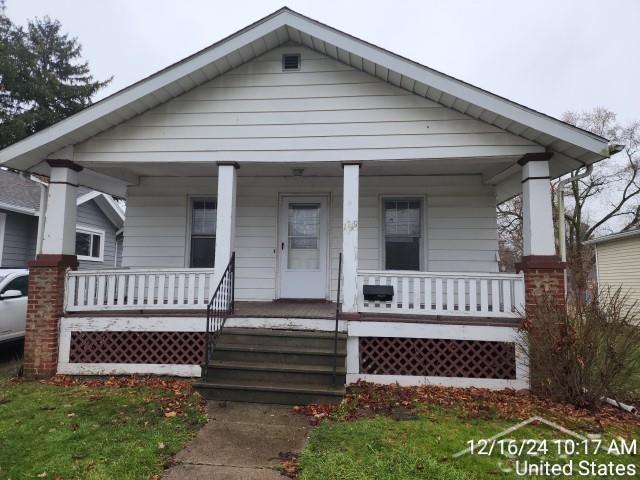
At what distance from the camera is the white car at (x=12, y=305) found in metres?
6.94

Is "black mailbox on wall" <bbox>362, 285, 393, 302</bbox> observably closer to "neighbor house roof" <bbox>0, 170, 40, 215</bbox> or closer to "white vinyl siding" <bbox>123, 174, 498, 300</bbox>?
"white vinyl siding" <bbox>123, 174, 498, 300</bbox>

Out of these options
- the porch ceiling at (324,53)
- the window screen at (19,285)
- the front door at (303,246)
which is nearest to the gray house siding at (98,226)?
the window screen at (19,285)

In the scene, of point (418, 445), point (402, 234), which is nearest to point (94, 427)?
point (418, 445)

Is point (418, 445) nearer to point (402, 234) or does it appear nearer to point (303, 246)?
point (402, 234)

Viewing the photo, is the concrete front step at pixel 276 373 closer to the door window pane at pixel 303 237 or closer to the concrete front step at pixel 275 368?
the concrete front step at pixel 275 368

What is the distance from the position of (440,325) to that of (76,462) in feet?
14.7

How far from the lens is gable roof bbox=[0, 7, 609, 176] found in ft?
17.5

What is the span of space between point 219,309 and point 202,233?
9.29 feet

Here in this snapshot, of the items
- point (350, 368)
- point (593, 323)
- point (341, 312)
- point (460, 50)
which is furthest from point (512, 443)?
point (460, 50)

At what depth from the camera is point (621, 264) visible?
1589 cm

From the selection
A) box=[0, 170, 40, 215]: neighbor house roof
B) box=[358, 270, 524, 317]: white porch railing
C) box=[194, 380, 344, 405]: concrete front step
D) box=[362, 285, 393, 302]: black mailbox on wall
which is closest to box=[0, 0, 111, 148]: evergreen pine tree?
box=[0, 170, 40, 215]: neighbor house roof

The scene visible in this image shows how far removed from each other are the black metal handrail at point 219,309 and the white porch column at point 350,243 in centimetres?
178

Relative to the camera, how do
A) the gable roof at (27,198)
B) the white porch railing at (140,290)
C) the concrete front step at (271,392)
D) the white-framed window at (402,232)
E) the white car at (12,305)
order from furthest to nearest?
the gable roof at (27,198) < the white-framed window at (402,232) < the white car at (12,305) < the white porch railing at (140,290) < the concrete front step at (271,392)

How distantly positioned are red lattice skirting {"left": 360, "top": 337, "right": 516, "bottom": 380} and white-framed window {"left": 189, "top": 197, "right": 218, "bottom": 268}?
3942mm
